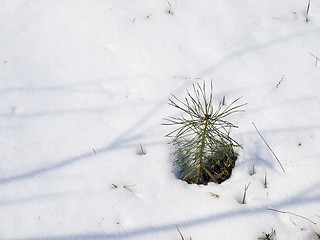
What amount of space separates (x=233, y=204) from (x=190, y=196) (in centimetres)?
23

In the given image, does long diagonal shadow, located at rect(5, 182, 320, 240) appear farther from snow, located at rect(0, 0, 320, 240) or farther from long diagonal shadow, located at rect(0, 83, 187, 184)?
long diagonal shadow, located at rect(0, 83, 187, 184)

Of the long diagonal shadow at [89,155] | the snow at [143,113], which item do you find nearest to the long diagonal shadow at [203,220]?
the snow at [143,113]

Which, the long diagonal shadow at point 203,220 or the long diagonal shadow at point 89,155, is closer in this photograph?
the long diagonal shadow at point 203,220

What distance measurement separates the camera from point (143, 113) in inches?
77.1

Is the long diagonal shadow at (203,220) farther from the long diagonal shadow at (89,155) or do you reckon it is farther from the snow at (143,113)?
the long diagonal shadow at (89,155)

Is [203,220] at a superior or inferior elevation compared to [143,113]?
inferior

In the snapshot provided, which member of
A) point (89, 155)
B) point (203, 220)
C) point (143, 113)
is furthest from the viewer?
point (143, 113)

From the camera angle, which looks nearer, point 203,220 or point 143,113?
point 203,220

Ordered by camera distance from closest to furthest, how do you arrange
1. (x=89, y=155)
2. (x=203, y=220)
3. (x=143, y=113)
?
1. (x=203, y=220)
2. (x=89, y=155)
3. (x=143, y=113)

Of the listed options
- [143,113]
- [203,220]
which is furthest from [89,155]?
[203,220]

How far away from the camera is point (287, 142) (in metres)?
1.85

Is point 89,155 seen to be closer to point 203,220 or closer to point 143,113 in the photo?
point 143,113

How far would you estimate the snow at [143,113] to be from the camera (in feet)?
5.39

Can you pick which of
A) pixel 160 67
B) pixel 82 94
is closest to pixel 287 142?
pixel 160 67
